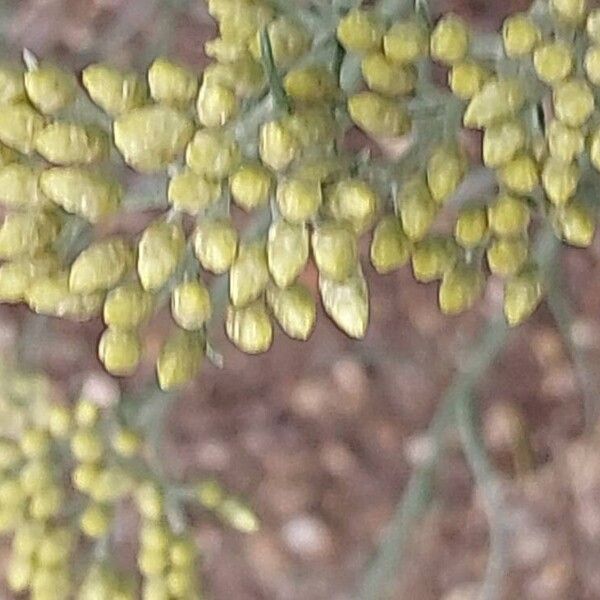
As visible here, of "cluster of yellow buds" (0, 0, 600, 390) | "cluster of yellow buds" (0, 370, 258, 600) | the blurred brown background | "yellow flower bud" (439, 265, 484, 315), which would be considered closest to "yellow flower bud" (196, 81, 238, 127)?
"cluster of yellow buds" (0, 0, 600, 390)

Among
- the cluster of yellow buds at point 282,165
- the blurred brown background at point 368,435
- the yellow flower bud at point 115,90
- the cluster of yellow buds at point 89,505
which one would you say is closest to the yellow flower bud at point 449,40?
the cluster of yellow buds at point 282,165

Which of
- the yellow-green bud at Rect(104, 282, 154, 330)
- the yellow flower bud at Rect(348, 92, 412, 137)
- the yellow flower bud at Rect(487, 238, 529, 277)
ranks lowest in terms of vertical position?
the yellow-green bud at Rect(104, 282, 154, 330)

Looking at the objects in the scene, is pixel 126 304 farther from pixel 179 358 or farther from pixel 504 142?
pixel 504 142

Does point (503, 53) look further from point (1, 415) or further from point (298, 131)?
point (1, 415)

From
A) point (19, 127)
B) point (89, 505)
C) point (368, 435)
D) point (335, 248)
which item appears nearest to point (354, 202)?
point (335, 248)

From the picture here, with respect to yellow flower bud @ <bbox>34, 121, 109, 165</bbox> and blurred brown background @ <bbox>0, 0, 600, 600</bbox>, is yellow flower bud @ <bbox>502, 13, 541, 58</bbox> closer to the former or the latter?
yellow flower bud @ <bbox>34, 121, 109, 165</bbox>

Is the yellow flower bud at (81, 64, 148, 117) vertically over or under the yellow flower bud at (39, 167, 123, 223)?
over
